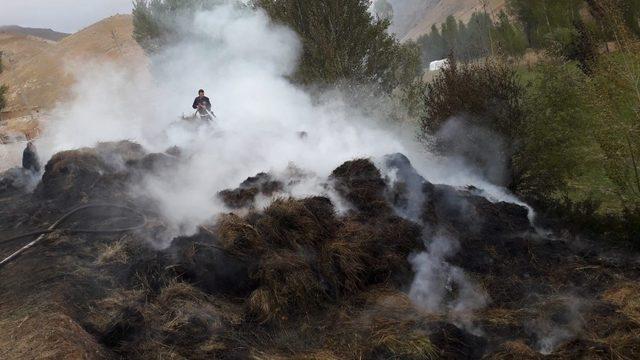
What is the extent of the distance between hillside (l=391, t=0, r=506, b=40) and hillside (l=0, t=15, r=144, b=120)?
61197mm

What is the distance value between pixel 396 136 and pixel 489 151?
311cm

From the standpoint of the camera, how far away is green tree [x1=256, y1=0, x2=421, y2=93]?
1280 cm

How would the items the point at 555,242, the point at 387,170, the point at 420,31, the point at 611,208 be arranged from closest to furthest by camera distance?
1. the point at 555,242
2. the point at 387,170
3. the point at 611,208
4. the point at 420,31

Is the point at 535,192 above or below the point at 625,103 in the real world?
below

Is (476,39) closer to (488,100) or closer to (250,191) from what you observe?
(488,100)

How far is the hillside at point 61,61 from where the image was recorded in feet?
109

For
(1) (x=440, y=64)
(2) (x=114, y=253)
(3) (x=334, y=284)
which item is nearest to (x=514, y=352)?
(3) (x=334, y=284)

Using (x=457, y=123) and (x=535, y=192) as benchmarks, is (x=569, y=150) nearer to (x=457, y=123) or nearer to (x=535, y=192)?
(x=535, y=192)

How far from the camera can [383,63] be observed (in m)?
14.1

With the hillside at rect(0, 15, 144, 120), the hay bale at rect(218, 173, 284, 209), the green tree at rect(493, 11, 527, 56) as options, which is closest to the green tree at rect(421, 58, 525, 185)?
the hay bale at rect(218, 173, 284, 209)

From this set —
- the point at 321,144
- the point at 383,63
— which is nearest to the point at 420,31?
the point at 383,63

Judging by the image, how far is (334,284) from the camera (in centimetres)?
509

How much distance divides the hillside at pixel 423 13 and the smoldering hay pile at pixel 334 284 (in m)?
87.5

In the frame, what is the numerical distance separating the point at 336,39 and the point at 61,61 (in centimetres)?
3704
